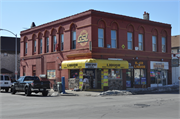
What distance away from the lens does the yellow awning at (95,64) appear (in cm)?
2475

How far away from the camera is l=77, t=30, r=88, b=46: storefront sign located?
26256mm

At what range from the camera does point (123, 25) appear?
28.3m

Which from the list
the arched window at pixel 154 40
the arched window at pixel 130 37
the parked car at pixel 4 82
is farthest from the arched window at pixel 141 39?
the parked car at pixel 4 82

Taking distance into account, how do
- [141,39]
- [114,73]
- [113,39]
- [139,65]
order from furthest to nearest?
[141,39]
[139,65]
[113,39]
[114,73]

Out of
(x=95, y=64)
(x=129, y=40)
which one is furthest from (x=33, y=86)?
(x=129, y=40)

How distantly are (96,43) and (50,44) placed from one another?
8.16 m

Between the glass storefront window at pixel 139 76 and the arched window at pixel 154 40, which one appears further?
the arched window at pixel 154 40

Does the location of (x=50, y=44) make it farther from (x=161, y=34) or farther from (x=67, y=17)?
(x=161, y=34)

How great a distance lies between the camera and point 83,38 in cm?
2656

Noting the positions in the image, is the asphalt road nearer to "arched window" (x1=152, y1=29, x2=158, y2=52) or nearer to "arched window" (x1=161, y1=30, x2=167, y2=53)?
"arched window" (x1=152, y1=29, x2=158, y2=52)

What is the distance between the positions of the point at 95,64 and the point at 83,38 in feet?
11.8

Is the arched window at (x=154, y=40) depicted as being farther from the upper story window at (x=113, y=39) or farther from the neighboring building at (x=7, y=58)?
the neighboring building at (x=7, y=58)

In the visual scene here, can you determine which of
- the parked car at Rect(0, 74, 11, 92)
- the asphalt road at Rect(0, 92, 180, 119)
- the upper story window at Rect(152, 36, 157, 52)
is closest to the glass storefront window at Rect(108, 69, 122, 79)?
the upper story window at Rect(152, 36, 157, 52)

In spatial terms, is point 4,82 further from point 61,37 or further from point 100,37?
point 100,37
